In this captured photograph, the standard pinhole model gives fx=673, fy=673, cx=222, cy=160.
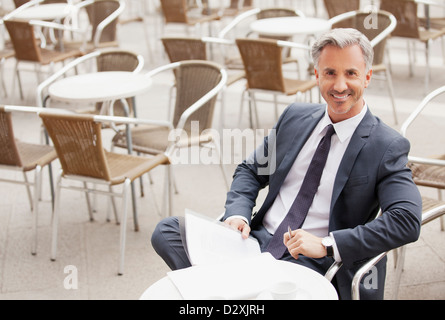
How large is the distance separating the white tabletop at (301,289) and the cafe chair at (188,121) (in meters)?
1.93

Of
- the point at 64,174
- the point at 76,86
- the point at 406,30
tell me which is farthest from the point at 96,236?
the point at 406,30

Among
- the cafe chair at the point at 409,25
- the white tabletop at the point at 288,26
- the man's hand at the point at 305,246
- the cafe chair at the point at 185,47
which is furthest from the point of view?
A: the cafe chair at the point at 409,25

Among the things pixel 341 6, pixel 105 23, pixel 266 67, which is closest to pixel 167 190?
pixel 266 67

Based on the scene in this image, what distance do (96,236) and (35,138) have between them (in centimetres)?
198

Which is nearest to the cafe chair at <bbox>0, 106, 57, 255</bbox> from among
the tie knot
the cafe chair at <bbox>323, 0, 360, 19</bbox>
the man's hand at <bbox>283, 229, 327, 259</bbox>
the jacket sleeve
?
the tie knot

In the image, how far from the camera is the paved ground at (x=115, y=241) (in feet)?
11.1

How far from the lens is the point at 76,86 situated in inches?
164

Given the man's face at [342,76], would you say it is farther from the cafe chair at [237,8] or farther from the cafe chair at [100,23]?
the cafe chair at [237,8]

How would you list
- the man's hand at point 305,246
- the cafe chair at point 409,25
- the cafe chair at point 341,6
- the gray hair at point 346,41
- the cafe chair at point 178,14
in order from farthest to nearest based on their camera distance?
the cafe chair at point 178,14, the cafe chair at point 341,6, the cafe chair at point 409,25, the gray hair at point 346,41, the man's hand at point 305,246

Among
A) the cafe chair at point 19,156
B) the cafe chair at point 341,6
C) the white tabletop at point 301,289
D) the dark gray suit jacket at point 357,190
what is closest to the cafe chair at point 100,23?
the cafe chair at point 341,6

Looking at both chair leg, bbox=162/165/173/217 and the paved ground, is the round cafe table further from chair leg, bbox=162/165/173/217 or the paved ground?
the paved ground

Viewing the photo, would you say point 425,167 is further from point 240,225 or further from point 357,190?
point 240,225

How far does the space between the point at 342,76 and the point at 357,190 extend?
1.27 ft
